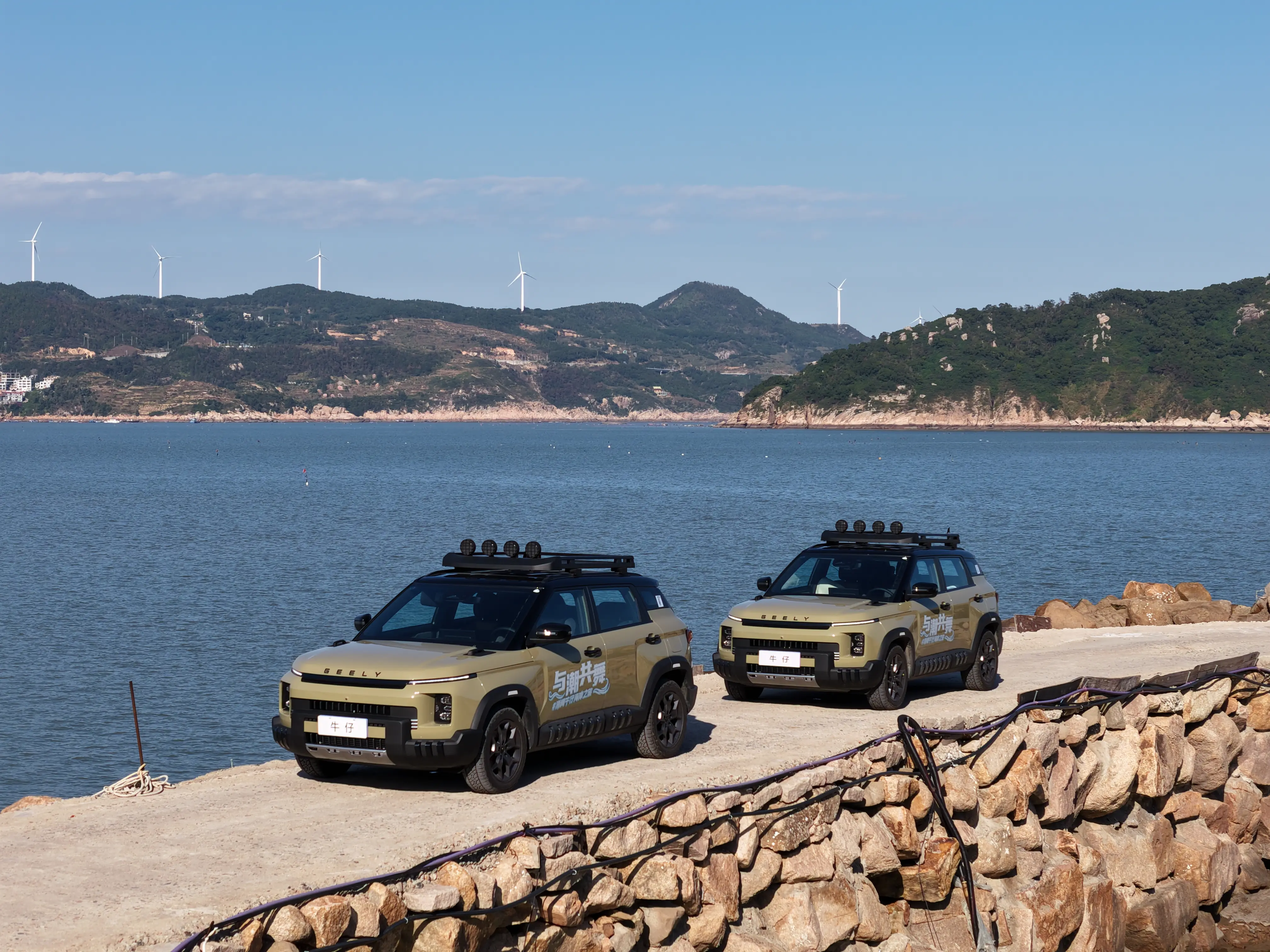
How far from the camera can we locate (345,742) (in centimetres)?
1084

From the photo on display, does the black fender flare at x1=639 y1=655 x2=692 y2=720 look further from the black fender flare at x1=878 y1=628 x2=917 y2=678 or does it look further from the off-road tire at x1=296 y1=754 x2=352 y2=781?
the black fender flare at x1=878 y1=628 x2=917 y2=678

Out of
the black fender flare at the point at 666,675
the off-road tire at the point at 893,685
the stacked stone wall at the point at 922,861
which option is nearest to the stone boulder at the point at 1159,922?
the stacked stone wall at the point at 922,861

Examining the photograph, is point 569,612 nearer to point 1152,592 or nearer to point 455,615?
point 455,615

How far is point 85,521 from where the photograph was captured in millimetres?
69312

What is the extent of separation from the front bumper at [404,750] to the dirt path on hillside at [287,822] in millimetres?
325

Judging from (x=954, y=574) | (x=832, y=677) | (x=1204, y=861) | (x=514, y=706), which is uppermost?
(x=954, y=574)

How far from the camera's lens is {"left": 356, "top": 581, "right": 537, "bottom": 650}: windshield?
38.3ft

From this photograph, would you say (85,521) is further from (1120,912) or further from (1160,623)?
(1120,912)

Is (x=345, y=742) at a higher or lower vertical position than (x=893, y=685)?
higher

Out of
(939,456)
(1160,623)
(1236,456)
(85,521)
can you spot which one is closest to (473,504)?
(85,521)

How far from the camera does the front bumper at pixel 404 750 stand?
10578 millimetres

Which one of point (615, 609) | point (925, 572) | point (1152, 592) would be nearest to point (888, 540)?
point (925, 572)

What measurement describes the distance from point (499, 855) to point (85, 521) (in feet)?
213

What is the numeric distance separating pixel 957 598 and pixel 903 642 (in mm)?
1425
